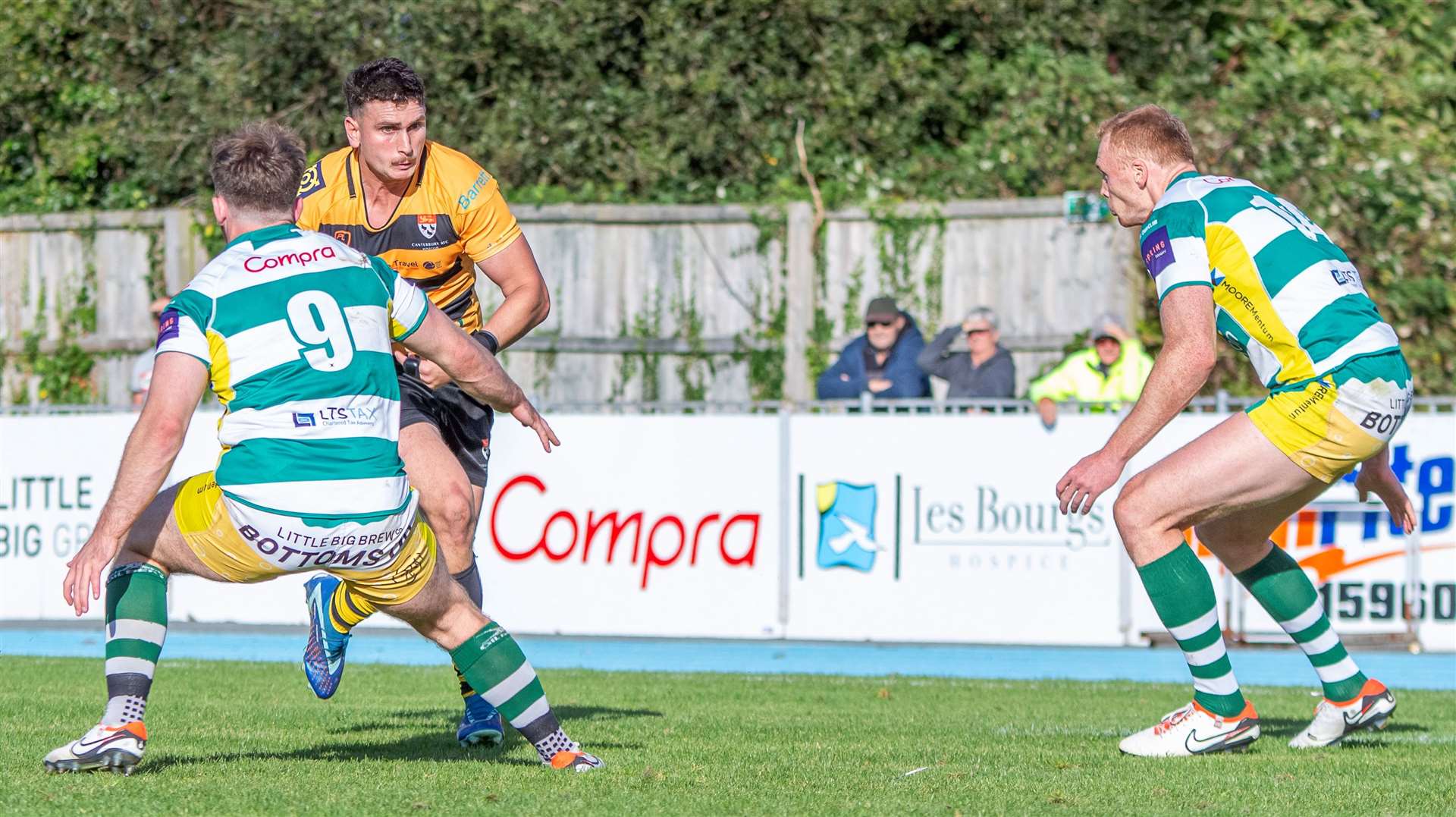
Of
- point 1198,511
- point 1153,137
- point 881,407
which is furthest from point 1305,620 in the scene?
point 881,407

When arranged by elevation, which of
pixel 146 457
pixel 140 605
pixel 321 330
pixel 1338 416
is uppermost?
pixel 321 330

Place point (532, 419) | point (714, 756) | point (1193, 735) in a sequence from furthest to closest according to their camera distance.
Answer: point (1193, 735) < point (714, 756) < point (532, 419)

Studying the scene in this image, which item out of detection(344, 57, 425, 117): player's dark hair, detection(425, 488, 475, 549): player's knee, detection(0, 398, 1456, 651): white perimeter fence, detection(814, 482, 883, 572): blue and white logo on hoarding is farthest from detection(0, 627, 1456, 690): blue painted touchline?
detection(344, 57, 425, 117): player's dark hair

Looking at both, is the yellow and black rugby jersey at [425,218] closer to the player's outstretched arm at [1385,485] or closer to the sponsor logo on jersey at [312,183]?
the sponsor logo on jersey at [312,183]

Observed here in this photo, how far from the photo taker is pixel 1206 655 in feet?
19.7

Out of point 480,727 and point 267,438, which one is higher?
point 267,438

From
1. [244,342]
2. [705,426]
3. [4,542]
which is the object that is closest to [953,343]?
[705,426]

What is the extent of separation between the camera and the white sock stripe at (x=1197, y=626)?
5977 millimetres

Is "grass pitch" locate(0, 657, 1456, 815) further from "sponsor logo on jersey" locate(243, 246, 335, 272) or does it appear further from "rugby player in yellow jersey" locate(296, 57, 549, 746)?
"sponsor logo on jersey" locate(243, 246, 335, 272)

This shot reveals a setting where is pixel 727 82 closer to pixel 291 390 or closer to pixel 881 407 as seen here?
pixel 881 407

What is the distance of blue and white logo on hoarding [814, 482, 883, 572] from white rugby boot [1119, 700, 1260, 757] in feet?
17.4

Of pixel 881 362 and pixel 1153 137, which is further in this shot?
pixel 881 362

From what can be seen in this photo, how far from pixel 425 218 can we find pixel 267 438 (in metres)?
1.72

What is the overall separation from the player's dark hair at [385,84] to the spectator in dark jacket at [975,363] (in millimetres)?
7098
